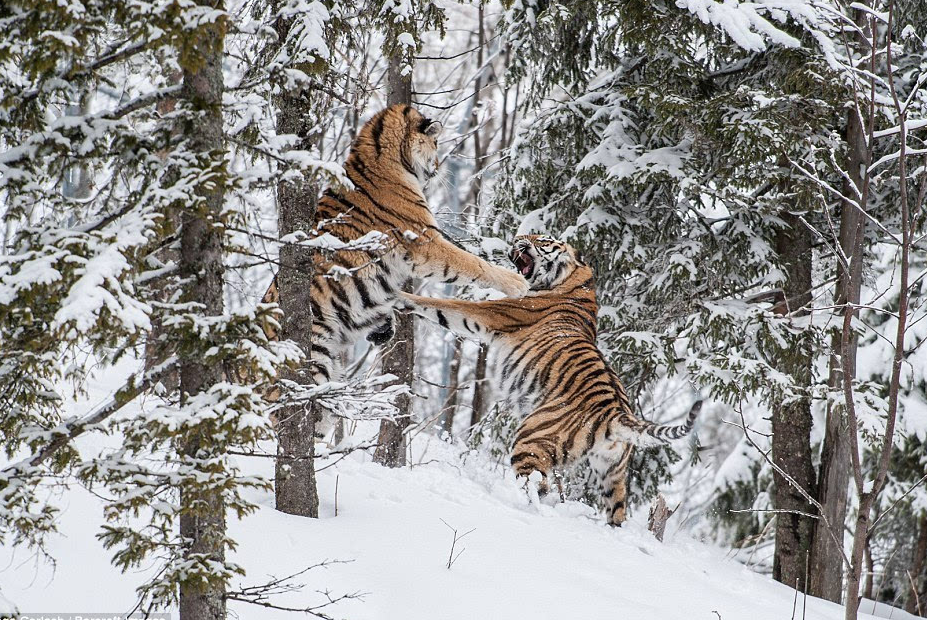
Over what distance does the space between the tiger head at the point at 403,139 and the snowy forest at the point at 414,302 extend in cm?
3

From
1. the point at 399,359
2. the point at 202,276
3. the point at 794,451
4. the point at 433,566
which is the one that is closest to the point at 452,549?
the point at 433,566

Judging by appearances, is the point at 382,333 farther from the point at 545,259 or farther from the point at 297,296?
the point at 297,296

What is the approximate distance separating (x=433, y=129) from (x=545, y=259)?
1.44m

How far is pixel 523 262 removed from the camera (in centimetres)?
657

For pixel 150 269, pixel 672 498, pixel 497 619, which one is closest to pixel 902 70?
pixel 497 619

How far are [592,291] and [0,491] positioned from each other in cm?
497

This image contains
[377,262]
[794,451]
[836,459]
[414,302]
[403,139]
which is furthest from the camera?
[794,451]

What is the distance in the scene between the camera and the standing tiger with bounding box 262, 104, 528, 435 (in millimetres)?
5270

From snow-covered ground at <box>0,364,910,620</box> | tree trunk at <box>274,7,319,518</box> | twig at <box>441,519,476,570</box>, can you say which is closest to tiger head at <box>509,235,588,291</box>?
snow-covered ground at <box>0,364,910,620</box>

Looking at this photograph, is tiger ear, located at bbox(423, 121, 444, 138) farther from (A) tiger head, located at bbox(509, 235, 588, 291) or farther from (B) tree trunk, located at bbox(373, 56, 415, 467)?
(A) tiger head, located at bbox(509, 235, 588, 291)

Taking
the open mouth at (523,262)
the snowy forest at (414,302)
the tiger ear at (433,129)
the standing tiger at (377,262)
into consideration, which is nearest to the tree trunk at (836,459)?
the snowy forest at (414,302)

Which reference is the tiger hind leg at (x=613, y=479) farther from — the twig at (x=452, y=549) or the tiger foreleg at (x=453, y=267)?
the twig at (x=452, y=549)

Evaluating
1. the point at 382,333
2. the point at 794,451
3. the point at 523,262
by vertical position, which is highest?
the point at 523,262

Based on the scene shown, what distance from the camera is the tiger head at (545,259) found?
21.3 ft
